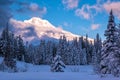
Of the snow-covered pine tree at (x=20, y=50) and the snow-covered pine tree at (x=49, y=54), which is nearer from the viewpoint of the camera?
the snow-covered pine tree at (x=20, y=50)

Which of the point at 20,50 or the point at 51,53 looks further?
the point at 51,53

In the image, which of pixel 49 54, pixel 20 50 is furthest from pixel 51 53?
pixel 20 50

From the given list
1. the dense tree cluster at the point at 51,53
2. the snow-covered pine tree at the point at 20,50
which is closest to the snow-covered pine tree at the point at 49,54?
the dense tree cluster at the point at 51,53

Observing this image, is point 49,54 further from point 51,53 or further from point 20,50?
point 20,50

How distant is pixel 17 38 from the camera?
10356 centimetres

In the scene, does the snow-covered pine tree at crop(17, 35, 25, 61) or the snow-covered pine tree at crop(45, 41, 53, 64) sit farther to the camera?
the snow-covered pine tree at crop(45, 41, 53, 64)

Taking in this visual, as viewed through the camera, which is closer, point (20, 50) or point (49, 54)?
point (20, 50)

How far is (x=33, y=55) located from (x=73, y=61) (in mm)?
18825

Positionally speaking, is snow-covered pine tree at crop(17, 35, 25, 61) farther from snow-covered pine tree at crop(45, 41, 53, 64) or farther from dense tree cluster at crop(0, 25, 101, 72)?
snow-covered pine tree at crop(45, 41, 53, 64)

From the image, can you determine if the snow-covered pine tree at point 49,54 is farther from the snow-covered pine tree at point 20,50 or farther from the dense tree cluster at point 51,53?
the snow-covered pine tree at point 20,50

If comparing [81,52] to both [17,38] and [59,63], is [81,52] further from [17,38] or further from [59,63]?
[59,63]

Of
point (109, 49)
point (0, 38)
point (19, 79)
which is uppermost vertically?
point (0, 38)

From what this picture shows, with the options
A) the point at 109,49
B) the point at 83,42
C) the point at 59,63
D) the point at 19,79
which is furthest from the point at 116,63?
the point at 83,42

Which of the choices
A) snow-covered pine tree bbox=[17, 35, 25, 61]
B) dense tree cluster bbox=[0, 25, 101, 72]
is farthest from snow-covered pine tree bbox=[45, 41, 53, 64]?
snow-covered pine tree bbox=[17, 35, 25, 61]
